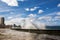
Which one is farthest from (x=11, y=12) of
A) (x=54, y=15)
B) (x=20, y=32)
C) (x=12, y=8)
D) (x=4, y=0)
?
(x=54, y=15)

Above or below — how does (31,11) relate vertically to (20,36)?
above

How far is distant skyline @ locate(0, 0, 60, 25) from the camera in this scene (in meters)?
2.07

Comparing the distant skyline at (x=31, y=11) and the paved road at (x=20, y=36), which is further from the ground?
the distant skyline at (x=31, y=11)

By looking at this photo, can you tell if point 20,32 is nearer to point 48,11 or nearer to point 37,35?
point 37,35

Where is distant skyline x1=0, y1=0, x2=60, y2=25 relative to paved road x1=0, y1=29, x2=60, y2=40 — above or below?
above

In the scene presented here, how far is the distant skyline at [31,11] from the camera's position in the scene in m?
2.07

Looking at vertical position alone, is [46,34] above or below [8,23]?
below

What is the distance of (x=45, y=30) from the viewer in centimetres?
207

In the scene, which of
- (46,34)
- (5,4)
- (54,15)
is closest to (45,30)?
(46,34)

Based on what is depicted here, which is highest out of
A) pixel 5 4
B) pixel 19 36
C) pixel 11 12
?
pixel 5 4

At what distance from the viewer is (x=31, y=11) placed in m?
2.09

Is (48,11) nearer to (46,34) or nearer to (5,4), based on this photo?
(46,34)

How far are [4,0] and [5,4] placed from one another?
0.07m

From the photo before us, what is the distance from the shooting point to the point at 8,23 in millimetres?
2100
